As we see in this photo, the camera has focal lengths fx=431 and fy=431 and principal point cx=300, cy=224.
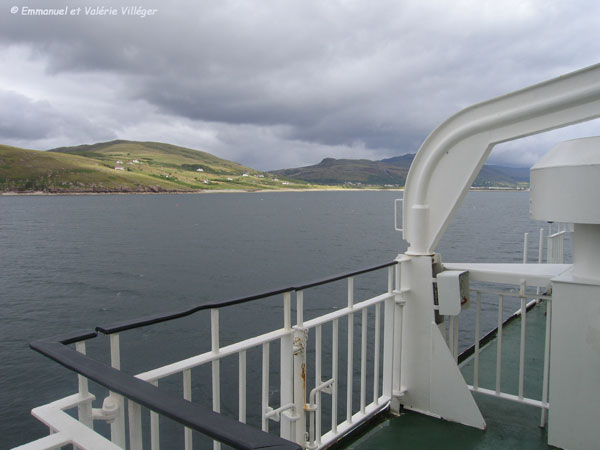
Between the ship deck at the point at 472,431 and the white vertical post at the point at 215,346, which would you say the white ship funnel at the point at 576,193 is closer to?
the ship deck at the point at 472,431

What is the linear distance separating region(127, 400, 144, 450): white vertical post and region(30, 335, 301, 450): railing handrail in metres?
0.09

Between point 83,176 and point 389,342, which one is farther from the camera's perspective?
point 83,176

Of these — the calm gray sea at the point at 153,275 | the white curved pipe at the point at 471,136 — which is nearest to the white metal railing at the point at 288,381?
the calm gray sea at the point at 153,275

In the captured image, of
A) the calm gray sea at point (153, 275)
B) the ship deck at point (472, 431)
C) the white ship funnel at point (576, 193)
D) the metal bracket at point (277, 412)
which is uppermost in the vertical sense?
the white ship funnel at point (576, 193)

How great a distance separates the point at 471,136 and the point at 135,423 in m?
2.97

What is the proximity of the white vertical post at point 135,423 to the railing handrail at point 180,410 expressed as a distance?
90 mm

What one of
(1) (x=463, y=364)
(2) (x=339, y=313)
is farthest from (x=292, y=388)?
(1) (x=463, y=364)

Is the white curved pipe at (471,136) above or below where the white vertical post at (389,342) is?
above

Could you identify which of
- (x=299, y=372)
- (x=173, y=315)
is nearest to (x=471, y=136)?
(x=299, y=372)

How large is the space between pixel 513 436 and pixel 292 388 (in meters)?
1.91

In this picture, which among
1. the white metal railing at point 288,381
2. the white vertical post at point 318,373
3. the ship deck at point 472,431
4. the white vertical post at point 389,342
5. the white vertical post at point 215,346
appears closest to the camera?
the white metal railing at point 288,381

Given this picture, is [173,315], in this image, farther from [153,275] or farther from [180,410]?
[153,275]

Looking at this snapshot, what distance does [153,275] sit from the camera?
81.0 ft

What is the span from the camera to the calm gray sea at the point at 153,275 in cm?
1228
